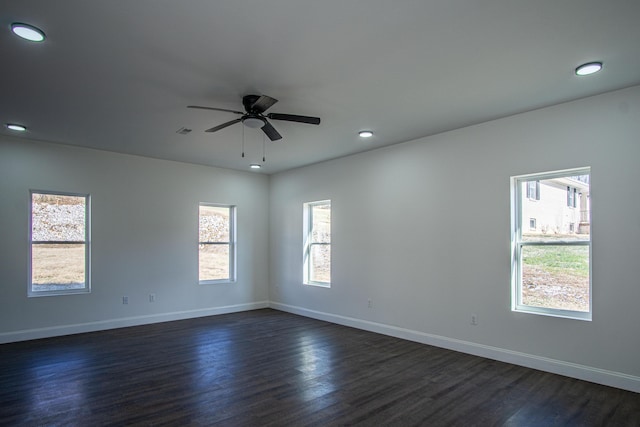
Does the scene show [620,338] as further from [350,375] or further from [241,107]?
[241,107]

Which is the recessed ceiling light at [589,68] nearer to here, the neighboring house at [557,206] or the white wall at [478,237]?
the white wall at [478,237]

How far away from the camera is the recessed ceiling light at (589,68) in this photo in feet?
10.00

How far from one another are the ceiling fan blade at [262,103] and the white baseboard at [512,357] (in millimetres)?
3522

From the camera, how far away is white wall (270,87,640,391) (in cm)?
352

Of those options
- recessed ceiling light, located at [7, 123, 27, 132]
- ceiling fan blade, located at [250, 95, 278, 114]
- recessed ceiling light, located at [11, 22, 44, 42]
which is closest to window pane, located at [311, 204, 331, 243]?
ceiling fan blade, located at [250, 95, 278, 114]

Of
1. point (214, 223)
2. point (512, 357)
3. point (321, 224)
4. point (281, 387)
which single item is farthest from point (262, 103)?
point (214, 223)

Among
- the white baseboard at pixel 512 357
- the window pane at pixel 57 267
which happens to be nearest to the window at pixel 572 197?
the white baseboard at pixel 512 357

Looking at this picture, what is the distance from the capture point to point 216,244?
7.23 meters

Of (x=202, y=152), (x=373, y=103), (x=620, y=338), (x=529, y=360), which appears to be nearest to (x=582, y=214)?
(x=620, y=338)

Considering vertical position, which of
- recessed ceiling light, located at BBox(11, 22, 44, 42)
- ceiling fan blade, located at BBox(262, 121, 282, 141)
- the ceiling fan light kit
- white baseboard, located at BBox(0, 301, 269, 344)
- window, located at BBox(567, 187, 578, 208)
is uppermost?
recessed ceiling light, located at BBox(11, 22, 44, 42)

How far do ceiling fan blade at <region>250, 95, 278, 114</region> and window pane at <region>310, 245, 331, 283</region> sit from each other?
3598 millimetres

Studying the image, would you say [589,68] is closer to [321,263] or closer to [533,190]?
[533,190]

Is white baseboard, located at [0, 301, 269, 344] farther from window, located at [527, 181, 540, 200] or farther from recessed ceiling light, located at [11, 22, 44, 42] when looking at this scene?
window, located at [527, 181, 540, 200]

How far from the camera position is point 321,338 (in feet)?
17.4
